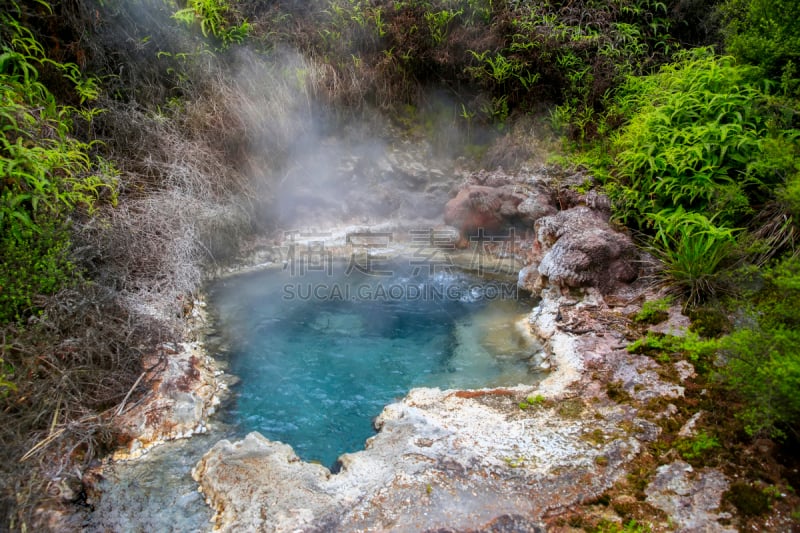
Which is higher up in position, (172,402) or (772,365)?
(772,365)

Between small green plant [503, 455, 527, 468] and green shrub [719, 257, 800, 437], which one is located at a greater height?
green shrub [719, 257, 800, 437]

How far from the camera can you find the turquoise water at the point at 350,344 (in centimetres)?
474

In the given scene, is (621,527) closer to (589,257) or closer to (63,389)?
(589,257)

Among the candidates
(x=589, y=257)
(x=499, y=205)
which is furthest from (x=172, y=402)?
(x=499, y=205)

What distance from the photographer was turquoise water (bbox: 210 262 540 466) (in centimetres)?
474

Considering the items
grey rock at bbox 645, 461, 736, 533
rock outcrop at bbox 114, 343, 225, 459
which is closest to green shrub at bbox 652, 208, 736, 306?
grey rock at bbox 645, 461, 736, 533

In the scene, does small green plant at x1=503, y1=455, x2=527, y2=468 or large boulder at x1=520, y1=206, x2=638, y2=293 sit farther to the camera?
large boulder at x1=520, y1=206, x2=638, y2=293

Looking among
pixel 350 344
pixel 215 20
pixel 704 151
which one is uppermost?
pixel 215 20

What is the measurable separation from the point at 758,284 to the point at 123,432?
20.7 feet

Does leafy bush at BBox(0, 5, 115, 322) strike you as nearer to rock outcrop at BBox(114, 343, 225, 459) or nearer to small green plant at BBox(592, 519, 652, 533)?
rock outcrop at BBox(114, 343, 225, 459)

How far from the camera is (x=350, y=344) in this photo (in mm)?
6051

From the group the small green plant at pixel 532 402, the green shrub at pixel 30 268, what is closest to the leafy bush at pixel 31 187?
the green shrub at pixel 30 268

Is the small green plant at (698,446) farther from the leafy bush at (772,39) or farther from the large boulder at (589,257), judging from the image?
the leafy bush at (772,39)

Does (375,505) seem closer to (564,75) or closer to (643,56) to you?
(564,75)
